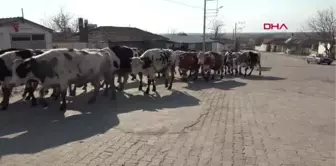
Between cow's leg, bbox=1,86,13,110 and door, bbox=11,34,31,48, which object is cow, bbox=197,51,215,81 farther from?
door, bbox=11,34,31,48

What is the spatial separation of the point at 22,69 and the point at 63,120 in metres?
2.14

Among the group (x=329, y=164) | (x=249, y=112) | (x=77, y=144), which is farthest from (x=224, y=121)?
(x=77, y=144)

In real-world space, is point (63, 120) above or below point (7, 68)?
below

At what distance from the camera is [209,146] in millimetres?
6598

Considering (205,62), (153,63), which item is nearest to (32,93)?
(153,63)

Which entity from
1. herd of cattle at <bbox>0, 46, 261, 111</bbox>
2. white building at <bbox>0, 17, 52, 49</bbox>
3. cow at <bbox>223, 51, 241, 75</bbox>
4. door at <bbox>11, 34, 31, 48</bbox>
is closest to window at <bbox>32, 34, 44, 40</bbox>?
white building at <bbox>0, 17, 52, 49</bbox>

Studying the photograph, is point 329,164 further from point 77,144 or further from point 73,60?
point 73,60

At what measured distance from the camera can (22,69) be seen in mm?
9195

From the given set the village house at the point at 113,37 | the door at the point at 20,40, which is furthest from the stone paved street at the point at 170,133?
the village house at the point at 113,37

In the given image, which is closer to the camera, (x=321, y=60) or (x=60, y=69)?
(x=60, y=69)

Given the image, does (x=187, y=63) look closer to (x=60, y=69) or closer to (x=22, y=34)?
(x=60, y=69)

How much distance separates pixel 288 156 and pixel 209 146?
1574 millimetres

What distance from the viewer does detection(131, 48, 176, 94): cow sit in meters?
12.9

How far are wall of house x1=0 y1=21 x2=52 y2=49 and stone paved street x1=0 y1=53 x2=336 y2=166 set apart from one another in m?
15.5
